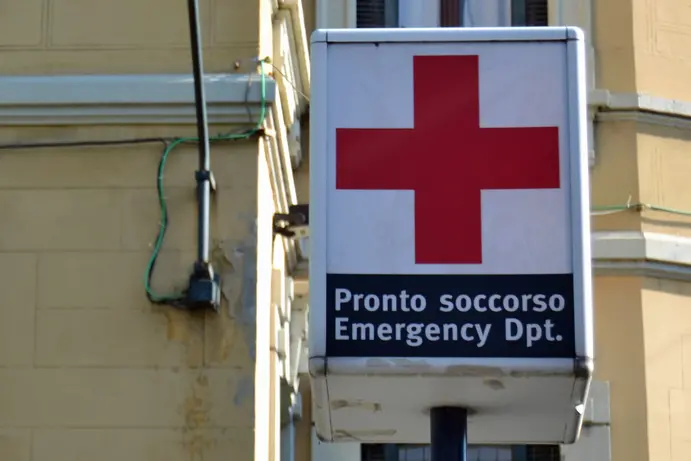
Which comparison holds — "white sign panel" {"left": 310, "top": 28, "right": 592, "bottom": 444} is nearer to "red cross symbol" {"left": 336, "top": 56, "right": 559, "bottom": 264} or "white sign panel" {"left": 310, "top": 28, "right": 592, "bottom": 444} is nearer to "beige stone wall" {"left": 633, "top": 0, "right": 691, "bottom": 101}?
"red cross symbol" {"left": 336, "top": 56, "right": 559, "bottom": 264}

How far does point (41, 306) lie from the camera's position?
632 centimetres

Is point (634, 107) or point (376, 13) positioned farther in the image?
point (376, 13)

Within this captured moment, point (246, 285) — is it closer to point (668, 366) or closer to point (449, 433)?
point (449, 433)

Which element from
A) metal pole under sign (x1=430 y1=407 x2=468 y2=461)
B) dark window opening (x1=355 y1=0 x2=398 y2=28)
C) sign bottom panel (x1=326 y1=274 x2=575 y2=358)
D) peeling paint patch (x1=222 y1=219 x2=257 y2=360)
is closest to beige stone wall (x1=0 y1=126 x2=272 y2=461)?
peeling paint patch (x1=222 y1=219 x2=257 y2=360)

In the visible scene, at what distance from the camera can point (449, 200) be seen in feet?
14.4

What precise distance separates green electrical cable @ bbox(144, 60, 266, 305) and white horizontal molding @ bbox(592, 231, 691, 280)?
322 cm

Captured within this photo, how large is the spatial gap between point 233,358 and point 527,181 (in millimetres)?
2144

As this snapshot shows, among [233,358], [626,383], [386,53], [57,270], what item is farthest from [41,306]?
[626,383]

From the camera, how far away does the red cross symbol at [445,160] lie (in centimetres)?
438

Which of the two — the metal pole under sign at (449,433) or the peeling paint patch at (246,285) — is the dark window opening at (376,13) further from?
the metal pole under sign at (449,433)

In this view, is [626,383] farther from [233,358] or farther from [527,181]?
[527,181]

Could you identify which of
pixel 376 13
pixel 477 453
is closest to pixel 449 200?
pixel 477 453

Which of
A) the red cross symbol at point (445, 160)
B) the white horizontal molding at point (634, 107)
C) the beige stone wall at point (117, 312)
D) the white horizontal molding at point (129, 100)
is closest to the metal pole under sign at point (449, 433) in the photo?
the red cross symbol at point (445, 160)

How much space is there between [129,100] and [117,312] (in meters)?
0.89
